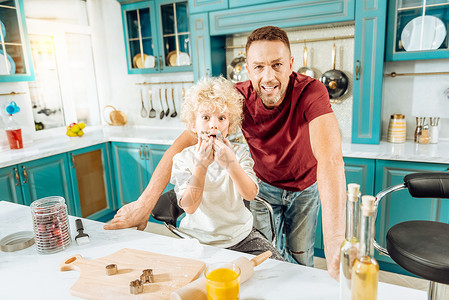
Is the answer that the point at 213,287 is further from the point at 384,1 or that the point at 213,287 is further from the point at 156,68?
the point at 156,68

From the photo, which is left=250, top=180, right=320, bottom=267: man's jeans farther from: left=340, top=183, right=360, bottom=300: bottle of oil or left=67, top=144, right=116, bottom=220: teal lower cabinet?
left=67, top=144, right=116, bottom=220: teal lower cabinet

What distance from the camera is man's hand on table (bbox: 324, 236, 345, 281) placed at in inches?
34.6

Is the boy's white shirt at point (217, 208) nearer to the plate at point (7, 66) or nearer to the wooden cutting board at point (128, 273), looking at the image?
the wooden cutting board at point (128, 273)

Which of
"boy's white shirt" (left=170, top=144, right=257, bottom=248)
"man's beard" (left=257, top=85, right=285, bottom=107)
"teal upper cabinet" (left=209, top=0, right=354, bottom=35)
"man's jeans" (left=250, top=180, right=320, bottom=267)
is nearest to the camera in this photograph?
"boy's white shirt" (left=170, top=144, right=257, bottom=248)

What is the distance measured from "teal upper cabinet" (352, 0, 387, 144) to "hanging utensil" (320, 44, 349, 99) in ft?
1.04

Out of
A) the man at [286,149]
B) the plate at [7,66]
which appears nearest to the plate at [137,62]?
the plate at [7,66]

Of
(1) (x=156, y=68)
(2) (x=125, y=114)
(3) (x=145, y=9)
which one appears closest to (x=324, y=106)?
(1) (x=156, y=68)

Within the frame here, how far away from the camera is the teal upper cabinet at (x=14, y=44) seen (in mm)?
2785

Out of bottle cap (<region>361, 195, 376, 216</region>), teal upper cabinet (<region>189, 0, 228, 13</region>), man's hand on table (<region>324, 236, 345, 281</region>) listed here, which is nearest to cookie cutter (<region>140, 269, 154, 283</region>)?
man's hand on table (<region>324, 236, 345, 281</region>)

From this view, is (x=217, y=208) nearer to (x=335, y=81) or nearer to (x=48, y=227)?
(x=48, y=227)

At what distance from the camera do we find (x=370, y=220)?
23.2 inches

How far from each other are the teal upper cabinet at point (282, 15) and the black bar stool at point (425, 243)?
5.39 ft

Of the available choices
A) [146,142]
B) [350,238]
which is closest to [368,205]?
[350,238]

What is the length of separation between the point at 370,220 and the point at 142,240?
826 millimetres
